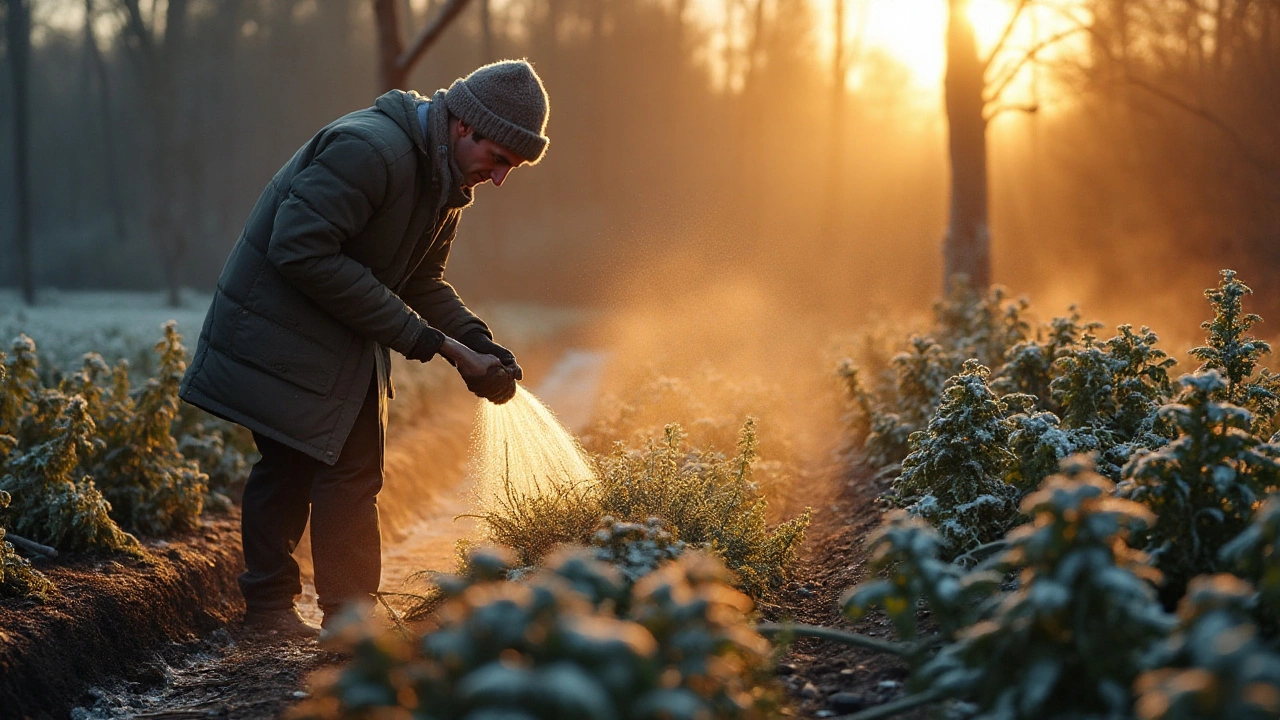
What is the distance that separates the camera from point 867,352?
1138 centimetres

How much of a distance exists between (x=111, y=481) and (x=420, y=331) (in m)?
2.14

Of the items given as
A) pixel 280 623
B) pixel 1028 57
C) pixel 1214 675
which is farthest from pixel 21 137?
pixel 1214 675

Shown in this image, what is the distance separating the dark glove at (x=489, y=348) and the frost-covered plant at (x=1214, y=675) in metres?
3.07

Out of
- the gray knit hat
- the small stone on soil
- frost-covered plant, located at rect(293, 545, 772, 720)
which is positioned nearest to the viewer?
frost-covered plant, located at rect(293, 545, 772, 720)

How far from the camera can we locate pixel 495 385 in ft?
14.1

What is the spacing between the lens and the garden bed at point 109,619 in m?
3.44

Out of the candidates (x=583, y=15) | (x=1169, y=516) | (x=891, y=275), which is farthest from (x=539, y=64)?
(x=1169, y=516)

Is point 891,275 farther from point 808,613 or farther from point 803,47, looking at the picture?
point 808,613

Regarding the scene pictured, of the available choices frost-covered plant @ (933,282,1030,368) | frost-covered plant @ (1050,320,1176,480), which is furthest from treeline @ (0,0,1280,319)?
frost-covered plant @ (1050,320,1176,480)

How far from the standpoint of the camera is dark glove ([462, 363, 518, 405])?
4277 millimetres

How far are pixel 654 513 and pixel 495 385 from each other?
2.67 ft

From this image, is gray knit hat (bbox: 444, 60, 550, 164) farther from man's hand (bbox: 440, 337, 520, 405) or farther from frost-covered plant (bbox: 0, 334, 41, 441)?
frost-covered plant (bbox: 0, 334, 41, 441)

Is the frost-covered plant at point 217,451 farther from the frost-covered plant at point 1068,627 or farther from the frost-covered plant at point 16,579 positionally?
the frost-covered plant at point 1068,627

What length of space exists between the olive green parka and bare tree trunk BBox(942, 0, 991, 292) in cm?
797
